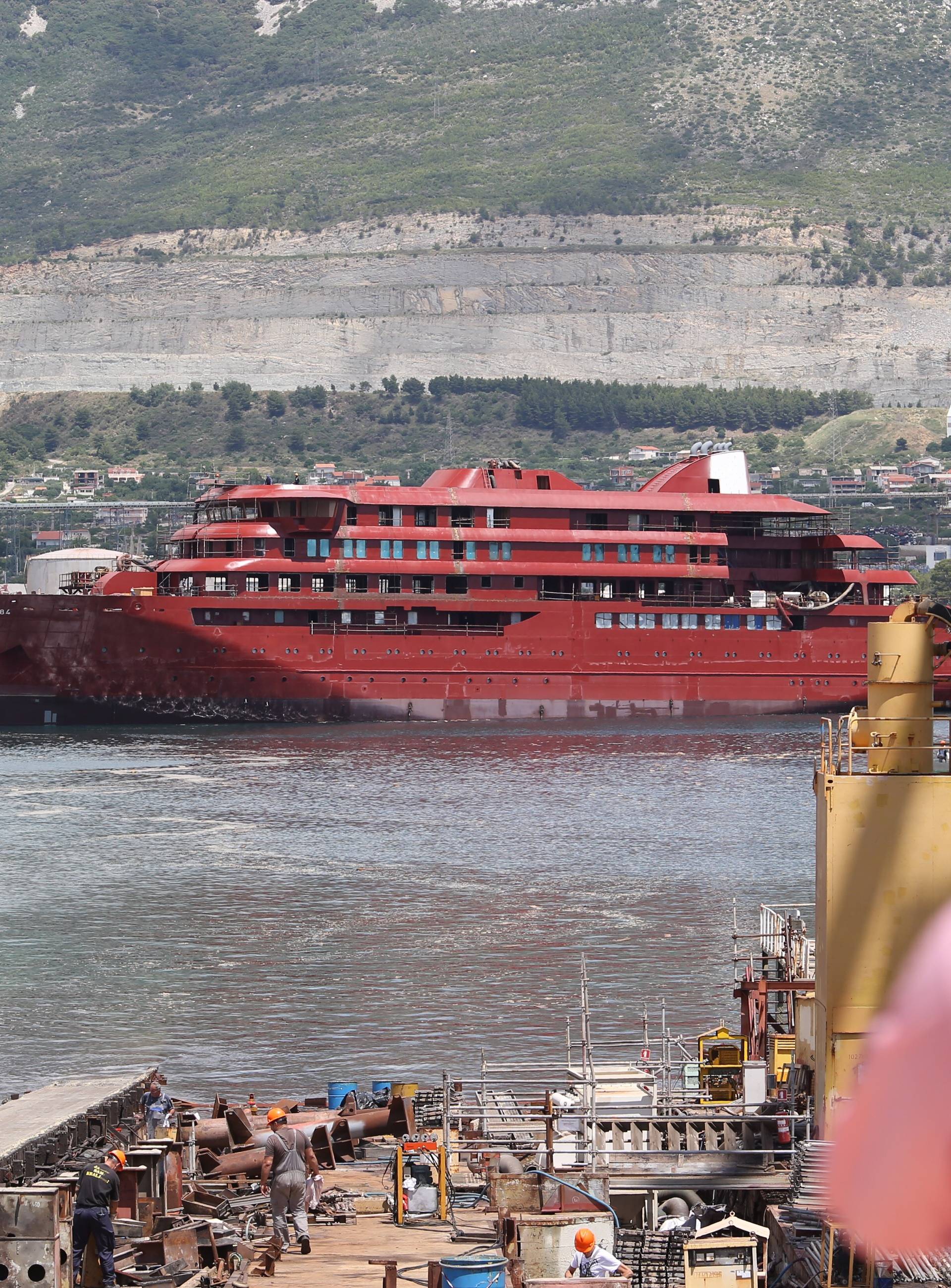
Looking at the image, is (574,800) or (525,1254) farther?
(574,800)

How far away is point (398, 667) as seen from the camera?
67000 mm

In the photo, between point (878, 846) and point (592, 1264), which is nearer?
point (592, 1264)

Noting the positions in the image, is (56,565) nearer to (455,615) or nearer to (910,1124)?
(455,615)

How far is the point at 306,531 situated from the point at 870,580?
67.3 ft

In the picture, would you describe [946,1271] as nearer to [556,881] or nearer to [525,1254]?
[525,1254]

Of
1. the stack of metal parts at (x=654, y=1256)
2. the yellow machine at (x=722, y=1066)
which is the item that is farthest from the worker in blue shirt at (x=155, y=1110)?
the stack of metal parts at (x=654, y=1256)

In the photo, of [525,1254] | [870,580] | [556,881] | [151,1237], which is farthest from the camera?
[870,580]

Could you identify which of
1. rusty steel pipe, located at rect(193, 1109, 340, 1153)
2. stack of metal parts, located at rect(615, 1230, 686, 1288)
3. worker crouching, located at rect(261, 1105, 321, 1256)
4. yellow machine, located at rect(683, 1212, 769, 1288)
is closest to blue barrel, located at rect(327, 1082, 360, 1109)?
rusty steel pipe, located at rect(193, 1109, 340, 1153)

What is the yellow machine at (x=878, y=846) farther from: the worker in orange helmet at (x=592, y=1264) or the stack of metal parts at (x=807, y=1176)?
the worker in orange helmet at (x=592, y=1264)

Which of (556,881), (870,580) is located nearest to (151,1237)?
(556,881)

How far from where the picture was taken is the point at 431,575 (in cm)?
6738

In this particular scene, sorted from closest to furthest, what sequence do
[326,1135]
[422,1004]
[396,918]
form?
[326,1135]
[422,1004]
[396,918]

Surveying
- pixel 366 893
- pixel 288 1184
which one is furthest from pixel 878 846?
pixel 366 893

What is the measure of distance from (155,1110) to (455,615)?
52147mm
